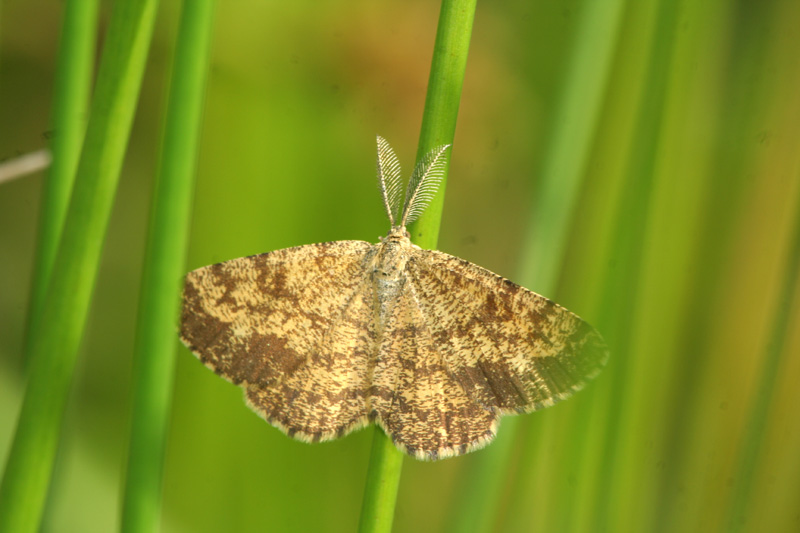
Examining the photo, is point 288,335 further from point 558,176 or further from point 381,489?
point 558,176

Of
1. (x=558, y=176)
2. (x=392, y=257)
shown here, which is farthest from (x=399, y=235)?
(x=558, y=176)

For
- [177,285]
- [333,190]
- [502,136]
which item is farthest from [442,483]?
[177,285]

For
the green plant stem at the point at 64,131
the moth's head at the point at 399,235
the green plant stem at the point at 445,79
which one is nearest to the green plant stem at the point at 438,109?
the green plant stem at the point at 445,79

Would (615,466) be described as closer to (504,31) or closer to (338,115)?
(338,115)

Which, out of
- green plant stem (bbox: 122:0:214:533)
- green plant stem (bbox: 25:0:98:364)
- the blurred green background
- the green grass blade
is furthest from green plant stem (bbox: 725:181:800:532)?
green plant stem (bbox: 25:0:98:364)

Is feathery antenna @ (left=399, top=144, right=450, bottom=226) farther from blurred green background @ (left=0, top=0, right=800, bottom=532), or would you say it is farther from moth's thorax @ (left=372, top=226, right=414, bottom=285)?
blurred green background @ (left=0, top=0, right=800, bottom=532)

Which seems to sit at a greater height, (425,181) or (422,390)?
(425,181)

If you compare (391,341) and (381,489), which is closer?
(381,489)
